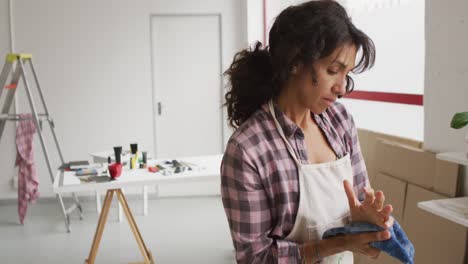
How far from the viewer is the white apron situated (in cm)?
125

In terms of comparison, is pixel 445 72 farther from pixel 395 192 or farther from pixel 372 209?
pixel 372 209

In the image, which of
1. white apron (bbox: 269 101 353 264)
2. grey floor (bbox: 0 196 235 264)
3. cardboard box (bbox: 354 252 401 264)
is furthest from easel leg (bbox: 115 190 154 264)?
white apron (bbox: 269 101 353 264)

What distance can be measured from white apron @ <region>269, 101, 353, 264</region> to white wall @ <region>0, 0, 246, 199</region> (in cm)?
446

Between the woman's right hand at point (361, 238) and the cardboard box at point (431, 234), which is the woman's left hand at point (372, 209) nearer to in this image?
the woman's right hand at point (361, 238)

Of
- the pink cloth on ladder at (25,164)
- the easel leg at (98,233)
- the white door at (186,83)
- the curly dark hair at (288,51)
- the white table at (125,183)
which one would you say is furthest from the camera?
the white door at (186,83)

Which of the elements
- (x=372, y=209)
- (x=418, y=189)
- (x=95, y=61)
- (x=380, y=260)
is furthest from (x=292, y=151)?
(x=95, y=61)

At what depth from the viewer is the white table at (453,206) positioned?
A: 1.78m

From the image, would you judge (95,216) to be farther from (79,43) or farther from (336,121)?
(336,121)

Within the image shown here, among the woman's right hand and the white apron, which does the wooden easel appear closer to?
the white apron

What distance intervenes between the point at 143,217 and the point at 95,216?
53cm

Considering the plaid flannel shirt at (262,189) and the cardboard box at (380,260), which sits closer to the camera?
the plaid flannel shirt at (262,189)

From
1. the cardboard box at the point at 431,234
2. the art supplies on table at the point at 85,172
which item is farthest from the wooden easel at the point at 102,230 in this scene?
the cardboard box at the point at 431,234

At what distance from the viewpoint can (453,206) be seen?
6.25 ft

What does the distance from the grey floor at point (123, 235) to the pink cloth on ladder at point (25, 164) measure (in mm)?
332
